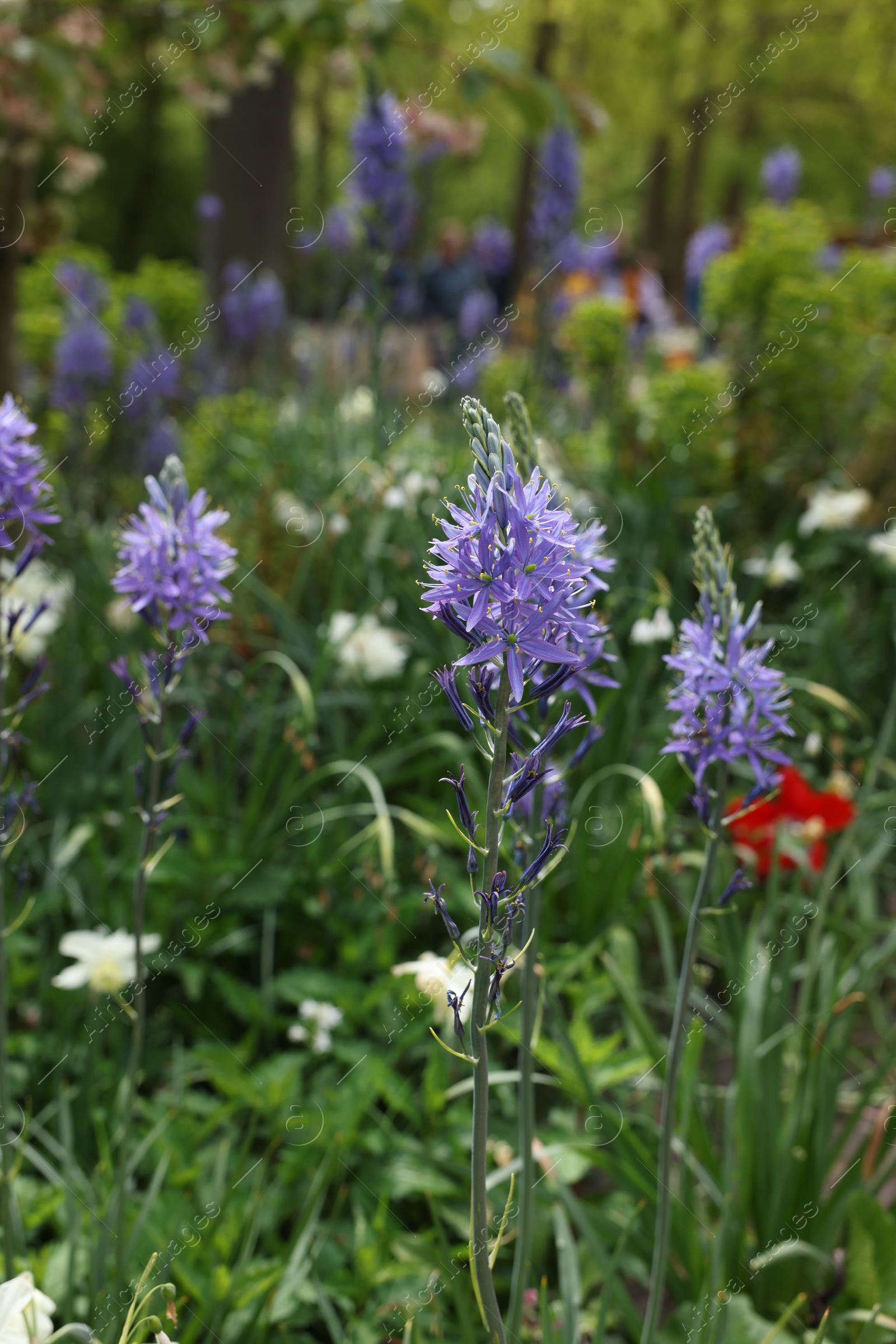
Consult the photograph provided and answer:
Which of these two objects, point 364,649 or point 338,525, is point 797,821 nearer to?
point 364,649

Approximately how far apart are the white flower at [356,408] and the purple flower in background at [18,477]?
3.73 m

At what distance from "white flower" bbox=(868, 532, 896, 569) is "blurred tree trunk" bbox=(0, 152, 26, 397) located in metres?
3.48

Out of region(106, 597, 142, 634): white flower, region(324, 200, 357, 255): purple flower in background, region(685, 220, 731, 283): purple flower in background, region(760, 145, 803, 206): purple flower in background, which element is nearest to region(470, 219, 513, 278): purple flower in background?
region(324, 200, 357, 255): purple flower in background

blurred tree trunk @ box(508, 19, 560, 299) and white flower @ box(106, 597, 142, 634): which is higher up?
blurred tree trunk @ box(508, 19, 560, 299)

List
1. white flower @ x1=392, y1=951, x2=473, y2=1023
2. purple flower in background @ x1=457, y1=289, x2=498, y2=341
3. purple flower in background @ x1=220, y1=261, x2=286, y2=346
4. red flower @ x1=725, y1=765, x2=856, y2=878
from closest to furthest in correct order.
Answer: white flower @ x1=392, y1=951, x2=473, y2=1023 < red flower @ x1=725, y1=765, x2=856, y2=878 < purple flower in background @ x1=220, y1=261, x2=286, y2=346 < purple flower in background @ x1=457, y1=289, x2=498, y2=341

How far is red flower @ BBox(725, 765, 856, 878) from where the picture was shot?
297cm

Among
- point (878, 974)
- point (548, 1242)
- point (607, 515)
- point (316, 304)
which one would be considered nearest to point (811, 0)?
point (316, 304)

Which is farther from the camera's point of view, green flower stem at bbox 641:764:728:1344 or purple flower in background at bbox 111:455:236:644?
purple flower in background at bbox 111:455:236:644

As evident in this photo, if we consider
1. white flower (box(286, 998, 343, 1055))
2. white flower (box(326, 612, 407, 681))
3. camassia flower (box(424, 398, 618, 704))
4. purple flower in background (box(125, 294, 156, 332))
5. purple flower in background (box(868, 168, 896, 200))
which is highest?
purple flower in background (box(125, 294, 156, 332))

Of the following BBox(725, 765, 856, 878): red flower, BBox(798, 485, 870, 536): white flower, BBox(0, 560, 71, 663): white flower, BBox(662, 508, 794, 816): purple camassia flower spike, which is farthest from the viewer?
BBox(798, 485, 870, 536): white flower

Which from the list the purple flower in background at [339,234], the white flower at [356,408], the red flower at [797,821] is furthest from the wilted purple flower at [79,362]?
the red flower at [797,821]

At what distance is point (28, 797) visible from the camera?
181cm

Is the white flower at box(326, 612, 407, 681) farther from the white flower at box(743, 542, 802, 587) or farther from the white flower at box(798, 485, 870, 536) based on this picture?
the white flower at box(798, 485, 870, 536)

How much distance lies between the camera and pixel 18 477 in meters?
1.67
